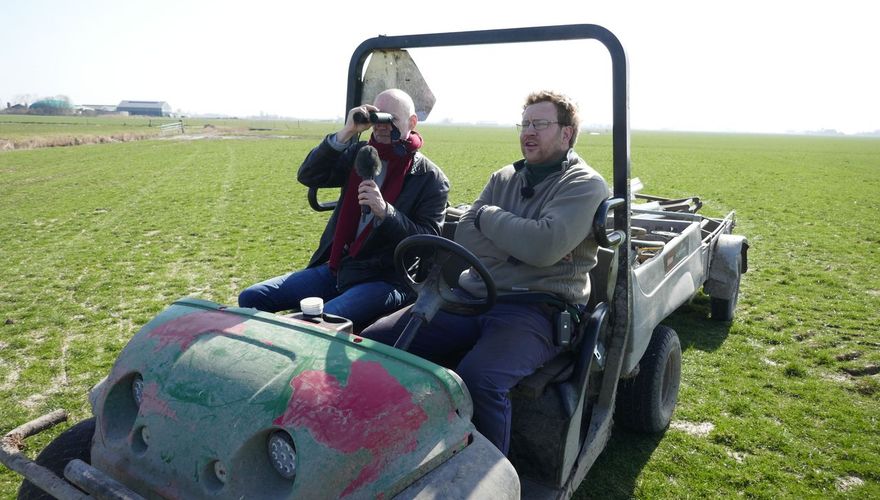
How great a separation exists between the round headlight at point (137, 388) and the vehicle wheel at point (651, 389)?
8.27 feet

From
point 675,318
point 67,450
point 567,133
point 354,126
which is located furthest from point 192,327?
point 675,318

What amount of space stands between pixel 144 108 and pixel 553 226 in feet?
523

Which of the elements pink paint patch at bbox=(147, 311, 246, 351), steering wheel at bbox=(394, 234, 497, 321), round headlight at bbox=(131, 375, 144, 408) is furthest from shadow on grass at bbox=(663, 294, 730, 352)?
round headlight at bbox=(131, 375, 144, 408)

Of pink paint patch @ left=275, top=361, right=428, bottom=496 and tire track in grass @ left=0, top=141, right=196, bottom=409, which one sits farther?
tire track in grass @ left=0, top=141, right=196, bottom=409

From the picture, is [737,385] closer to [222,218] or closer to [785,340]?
[785,340]

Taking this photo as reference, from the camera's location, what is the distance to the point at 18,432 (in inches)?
98.7

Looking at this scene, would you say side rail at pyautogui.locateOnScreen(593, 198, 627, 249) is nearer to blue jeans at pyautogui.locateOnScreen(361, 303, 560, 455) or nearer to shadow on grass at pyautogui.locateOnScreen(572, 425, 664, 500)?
blue jeans at pyautogui.locateOnScreen(361, 303, 560, 455)

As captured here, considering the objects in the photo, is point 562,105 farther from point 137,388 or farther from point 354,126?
point 137,388

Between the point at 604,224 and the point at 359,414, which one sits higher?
the point at 604,224

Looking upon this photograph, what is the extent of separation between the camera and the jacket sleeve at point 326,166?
11.1ft

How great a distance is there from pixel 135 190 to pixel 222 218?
5.08m

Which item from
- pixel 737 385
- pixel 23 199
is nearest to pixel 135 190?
pixel 23 199

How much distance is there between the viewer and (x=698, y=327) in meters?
5.82

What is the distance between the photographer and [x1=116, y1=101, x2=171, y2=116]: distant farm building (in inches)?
5522
